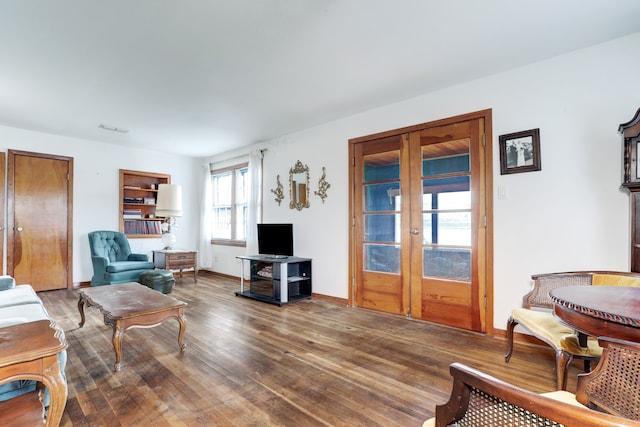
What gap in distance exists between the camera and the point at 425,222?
11.3ft

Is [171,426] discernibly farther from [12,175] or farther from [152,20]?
[12,175]

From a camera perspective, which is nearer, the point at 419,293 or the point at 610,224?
the point at 610,224

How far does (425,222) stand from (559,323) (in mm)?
1597

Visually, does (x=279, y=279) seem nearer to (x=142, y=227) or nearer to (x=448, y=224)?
(x=448, y=224)

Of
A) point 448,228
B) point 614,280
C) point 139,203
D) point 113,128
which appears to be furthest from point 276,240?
point 614,280

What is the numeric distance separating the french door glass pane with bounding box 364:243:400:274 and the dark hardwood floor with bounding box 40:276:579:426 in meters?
0.57

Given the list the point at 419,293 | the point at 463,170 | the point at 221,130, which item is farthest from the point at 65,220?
the point at 463,170

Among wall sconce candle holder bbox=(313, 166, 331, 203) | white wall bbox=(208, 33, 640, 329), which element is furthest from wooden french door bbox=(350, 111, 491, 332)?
wall sconce candle holder bbox=(313, 166, 331, 203)

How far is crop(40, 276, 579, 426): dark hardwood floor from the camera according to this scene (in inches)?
69.4

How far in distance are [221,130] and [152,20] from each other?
264 cm

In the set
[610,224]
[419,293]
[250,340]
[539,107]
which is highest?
[539,107]

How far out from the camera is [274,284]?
425 centimetres

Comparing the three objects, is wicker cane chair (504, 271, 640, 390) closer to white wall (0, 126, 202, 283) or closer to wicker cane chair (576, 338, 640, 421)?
wicker cane chair (576, 338, 640, 421)

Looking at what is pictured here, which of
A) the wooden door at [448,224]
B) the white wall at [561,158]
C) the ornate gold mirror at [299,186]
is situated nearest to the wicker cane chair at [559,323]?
the white wall at [561,158]
